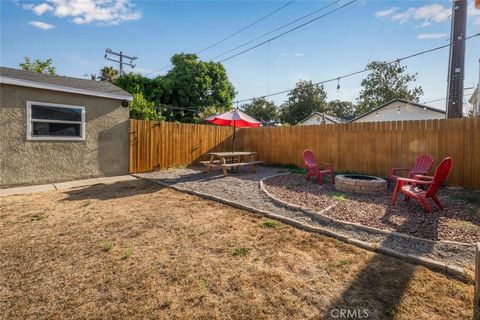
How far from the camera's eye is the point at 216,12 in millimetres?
10047

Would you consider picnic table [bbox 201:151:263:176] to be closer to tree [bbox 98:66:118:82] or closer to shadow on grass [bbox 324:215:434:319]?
shadow on grass [bbox 324:215:434:319]

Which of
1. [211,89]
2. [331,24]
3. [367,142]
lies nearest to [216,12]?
[331,24]

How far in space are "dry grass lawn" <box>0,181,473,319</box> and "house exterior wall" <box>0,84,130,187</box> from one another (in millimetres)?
3388

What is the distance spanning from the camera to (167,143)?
9562mm

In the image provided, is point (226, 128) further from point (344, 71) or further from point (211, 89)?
point (211, 89)

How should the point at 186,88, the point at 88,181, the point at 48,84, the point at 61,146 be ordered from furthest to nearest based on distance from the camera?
the point at 186,88
the point at 88,181
the point at 61,146
the point at 48,84

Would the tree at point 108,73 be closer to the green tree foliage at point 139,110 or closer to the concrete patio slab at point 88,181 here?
the green tree foliage at point 139,110

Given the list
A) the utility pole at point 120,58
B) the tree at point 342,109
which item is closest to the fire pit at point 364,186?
the utility pole at point 120,58

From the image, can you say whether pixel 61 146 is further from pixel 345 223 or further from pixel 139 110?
pixel 345 223

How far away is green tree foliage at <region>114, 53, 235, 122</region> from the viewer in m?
18.9

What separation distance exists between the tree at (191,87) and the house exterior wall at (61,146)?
12.0 metres

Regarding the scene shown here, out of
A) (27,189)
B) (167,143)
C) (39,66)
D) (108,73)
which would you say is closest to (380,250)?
(27,189)

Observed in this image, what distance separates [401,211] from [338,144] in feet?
15.6

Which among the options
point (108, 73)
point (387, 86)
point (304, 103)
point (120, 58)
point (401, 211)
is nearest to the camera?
point (401, 211)
